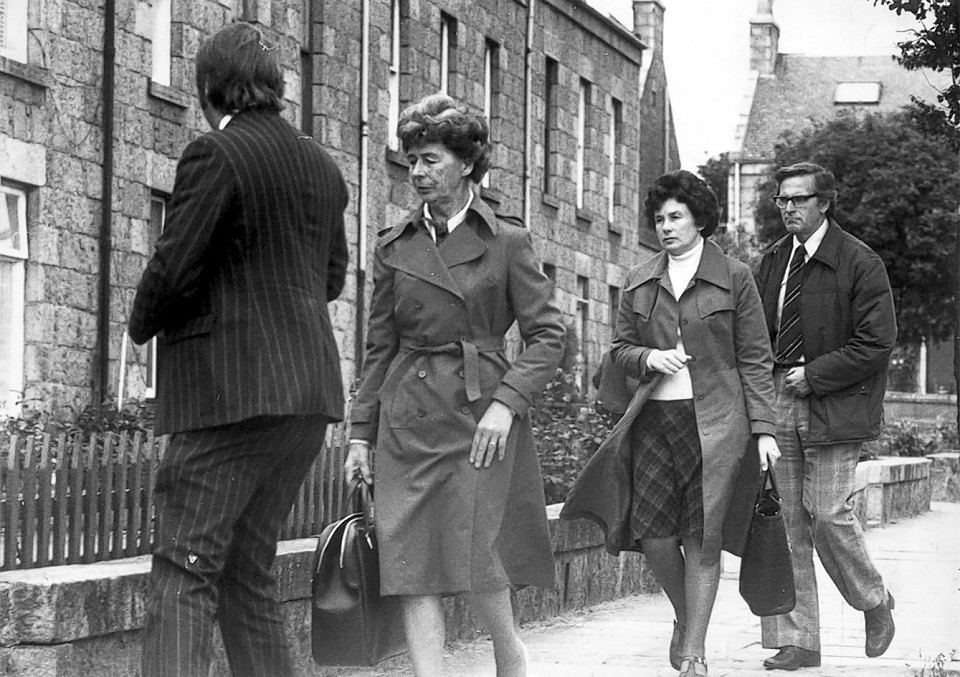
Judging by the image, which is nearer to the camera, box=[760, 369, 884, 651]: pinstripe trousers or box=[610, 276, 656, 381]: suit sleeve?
box=[610, 276, 656, 381]: suit sleeve

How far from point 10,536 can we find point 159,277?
195cm

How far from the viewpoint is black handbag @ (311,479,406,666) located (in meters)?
5.81

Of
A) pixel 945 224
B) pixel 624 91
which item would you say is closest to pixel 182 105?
pixel 624 91

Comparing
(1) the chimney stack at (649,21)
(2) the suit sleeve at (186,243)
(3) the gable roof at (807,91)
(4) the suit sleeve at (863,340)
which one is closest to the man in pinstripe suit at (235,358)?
(2) the suit sleeve at (186,243)

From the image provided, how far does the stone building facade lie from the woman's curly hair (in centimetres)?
906

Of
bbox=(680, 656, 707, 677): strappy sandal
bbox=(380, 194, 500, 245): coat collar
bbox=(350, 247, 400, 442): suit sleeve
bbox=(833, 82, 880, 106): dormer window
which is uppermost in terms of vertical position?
bbox=(833, 82, 880, 106): dormer window

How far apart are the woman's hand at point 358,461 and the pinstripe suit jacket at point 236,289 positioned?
0.79 m

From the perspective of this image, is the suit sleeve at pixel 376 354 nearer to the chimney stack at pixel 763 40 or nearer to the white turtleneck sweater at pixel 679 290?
the white turtleneck sweater at pixel 679 290

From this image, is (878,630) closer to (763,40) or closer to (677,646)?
(677,646)

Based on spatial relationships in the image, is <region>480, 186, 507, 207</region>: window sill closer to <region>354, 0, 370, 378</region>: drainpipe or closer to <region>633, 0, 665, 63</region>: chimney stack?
<region>354, 0, 370, 378</region>: drainpipe

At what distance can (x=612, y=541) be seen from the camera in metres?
7.60

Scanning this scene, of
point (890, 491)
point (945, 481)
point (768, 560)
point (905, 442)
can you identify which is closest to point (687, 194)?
point (768, 560)

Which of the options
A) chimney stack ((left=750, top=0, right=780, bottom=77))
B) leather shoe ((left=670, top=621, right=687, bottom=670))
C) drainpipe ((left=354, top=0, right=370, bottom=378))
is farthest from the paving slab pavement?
chimney stack ((left=750, top=0, right=780, bottom=77))

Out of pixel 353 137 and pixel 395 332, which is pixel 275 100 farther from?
pixel 353 137
